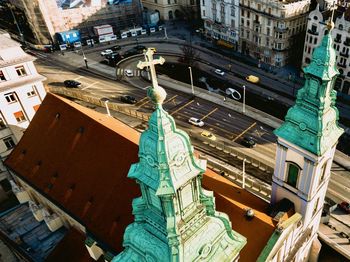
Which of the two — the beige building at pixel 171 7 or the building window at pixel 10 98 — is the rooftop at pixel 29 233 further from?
the beige building at pixel 171 7

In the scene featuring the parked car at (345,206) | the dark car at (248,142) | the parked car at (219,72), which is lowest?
the parked car at (345,206)

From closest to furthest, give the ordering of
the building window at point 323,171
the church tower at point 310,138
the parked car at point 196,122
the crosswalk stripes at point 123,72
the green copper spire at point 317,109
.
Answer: the green copper spire at point 317,109, the church tower at point 310,138, the building window at point 323,171, the parked car at point 196,122, the crosswalk stripes at point 123,72

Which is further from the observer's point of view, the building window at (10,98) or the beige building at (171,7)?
the beige building at (171,7)

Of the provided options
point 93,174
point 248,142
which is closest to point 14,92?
point 93,174

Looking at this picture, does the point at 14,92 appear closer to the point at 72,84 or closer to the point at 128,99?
the point at 128,99

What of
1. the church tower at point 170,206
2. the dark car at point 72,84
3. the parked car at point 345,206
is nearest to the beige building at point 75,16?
the dark car at point 72,84

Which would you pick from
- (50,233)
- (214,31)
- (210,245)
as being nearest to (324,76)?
(210,245)

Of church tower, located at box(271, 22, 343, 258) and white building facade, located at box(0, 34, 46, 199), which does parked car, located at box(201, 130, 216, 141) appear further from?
church tower, located at box(271, 22, 343, 258)
